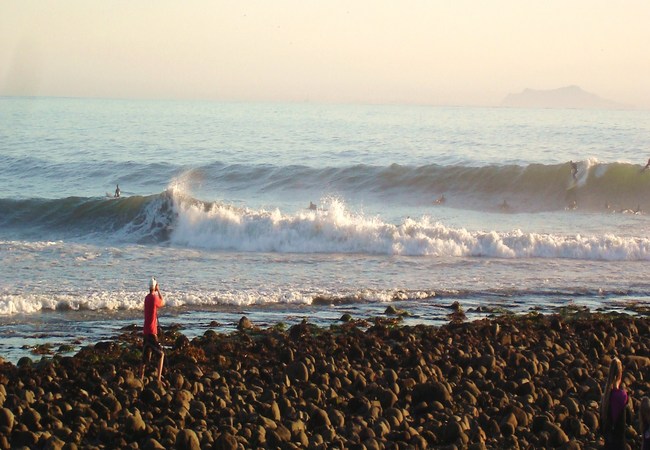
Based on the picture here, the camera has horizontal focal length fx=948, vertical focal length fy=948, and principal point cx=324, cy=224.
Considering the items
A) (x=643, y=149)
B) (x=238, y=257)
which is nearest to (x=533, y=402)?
(x=238, y=257)

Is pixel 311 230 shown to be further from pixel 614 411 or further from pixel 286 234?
pixel 614 411

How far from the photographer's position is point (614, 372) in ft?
30.4

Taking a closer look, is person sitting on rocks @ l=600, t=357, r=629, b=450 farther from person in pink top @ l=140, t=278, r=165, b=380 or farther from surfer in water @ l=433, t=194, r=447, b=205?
surfer in water @ l=433, t=194, r=447, b=205

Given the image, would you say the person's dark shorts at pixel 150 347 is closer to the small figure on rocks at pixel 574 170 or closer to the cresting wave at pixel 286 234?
the cresting wave at pixel 286 234

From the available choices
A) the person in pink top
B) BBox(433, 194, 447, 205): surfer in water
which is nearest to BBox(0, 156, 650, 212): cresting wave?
BBox(433, 194, 447, 205): surfer in water

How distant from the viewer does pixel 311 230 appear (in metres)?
26.9

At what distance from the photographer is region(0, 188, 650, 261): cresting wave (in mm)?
25234

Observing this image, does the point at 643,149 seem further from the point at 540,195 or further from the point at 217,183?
the point at 217,183

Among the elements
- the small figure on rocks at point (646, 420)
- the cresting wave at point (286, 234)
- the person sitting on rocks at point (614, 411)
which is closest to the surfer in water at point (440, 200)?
the cresting wave at point (286, 234)

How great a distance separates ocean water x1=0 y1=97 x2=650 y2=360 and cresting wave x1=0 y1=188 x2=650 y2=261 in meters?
0.07

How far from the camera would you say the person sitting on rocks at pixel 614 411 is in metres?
9.27

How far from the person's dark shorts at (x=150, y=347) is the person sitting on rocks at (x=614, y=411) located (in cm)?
591

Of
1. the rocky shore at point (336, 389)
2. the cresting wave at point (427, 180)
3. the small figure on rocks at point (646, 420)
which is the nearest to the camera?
the small figure on rocks at point (646, 420)

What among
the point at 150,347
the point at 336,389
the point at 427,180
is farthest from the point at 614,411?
the point at 427,180
